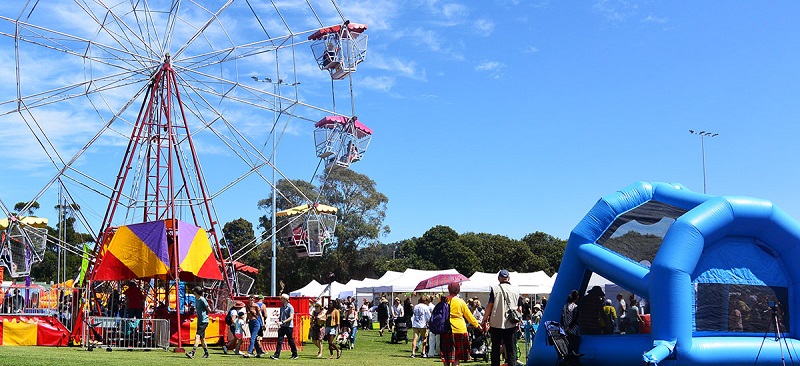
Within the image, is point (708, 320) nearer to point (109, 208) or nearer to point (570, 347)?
point (570, 347)

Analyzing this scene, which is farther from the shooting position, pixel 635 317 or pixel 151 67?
pixel 151 67

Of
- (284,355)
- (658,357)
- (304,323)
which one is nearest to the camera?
(658,357)

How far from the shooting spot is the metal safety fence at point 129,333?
20281mm

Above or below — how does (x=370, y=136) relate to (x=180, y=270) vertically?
above

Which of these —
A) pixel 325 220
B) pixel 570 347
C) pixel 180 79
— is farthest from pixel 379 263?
pixel 570 347

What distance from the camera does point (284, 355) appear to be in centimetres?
2028

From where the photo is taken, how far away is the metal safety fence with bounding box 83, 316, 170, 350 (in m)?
20.3

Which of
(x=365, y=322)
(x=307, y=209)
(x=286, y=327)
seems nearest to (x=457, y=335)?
(x=286, y=327)

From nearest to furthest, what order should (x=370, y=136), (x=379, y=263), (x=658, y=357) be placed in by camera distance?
(x=658, y=357), (x=370, y=136), (x=379, y=263)

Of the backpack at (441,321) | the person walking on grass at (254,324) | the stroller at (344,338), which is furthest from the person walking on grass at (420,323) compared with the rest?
the backpack at (441,321)

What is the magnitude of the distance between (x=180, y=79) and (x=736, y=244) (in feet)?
54.9

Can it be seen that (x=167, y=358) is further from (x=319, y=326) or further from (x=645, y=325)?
(x=645, y=325)

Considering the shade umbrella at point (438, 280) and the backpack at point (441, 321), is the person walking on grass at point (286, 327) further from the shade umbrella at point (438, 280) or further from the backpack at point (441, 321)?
the shade umbrella at point (438, 280)

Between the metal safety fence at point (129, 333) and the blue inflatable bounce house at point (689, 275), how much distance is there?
1030cm
